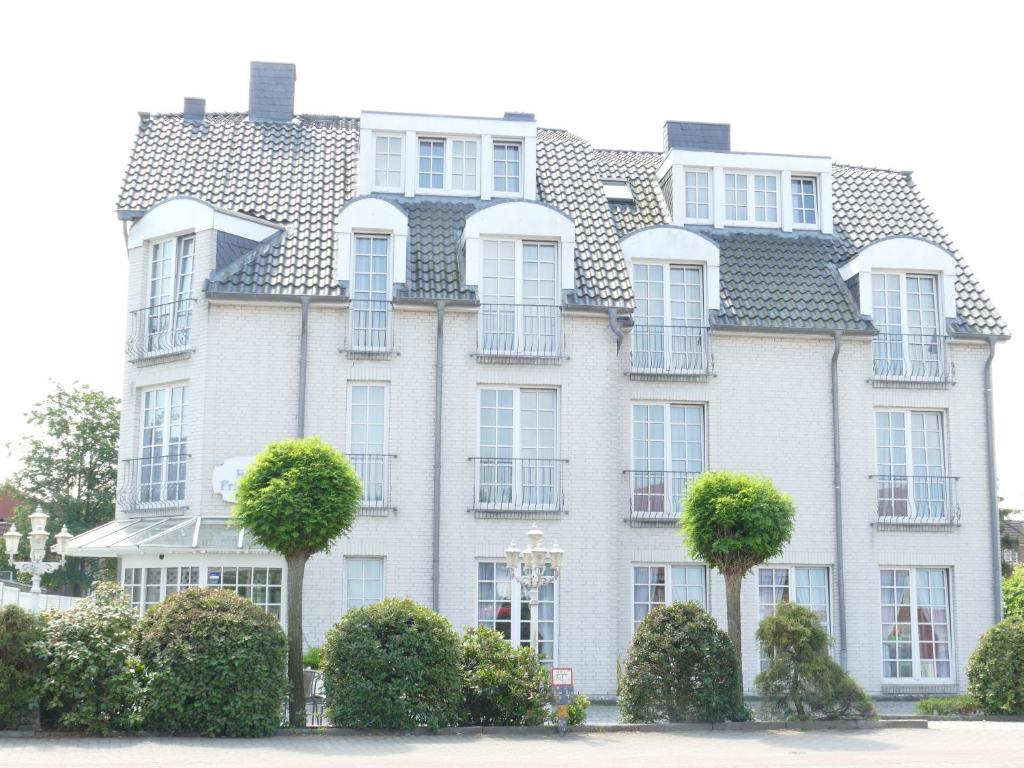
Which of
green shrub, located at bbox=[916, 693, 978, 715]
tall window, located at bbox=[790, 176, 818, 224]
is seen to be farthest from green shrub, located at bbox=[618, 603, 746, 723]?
tall window, located at bbox=[790, 176, 818, 224]

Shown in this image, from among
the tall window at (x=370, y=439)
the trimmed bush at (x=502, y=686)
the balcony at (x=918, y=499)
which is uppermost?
the tall window at (x=370, y=439)

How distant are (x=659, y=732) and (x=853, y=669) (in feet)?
25.0

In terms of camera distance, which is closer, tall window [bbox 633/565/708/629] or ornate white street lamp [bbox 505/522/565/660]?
ornate white street lamp [bbox 505/522/565/660]

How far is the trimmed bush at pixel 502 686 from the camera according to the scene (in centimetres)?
1822

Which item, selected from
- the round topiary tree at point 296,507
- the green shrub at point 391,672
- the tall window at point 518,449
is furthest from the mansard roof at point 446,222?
the green shrub at point 391,672


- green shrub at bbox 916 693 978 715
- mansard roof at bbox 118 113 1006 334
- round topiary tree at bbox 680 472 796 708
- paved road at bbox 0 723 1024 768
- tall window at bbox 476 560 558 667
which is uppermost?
mansard roof at bbox 118 113 1006 334

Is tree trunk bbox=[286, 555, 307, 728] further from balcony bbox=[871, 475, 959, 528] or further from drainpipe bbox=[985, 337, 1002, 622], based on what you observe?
drainpipe bbox=[985, 337, 1002, 622]

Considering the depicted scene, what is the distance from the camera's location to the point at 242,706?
16.7 metres

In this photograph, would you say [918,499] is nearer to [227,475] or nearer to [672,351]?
[672,351]

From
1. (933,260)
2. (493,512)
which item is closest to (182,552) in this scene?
(493,512)

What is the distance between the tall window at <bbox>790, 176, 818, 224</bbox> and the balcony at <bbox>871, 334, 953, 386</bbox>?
145 inches

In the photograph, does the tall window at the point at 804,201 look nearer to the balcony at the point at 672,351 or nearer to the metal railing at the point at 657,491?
the balcony at the point at 672,351

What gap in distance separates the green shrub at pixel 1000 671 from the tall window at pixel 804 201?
10.5 metres

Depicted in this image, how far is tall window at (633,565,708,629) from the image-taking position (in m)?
24.6
